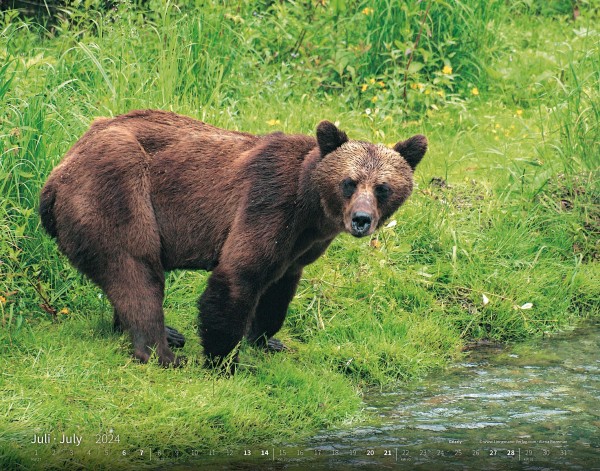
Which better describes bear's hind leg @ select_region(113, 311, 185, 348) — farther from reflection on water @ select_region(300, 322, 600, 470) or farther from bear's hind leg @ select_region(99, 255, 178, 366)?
reflection on water @ select_region(300, 322, 600, 470)

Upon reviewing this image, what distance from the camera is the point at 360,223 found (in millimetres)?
6129

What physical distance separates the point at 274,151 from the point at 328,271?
1.62 meters

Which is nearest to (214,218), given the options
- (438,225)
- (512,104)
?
(438,225)

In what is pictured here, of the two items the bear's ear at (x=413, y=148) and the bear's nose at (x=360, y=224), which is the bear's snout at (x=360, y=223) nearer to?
the bear's nose at (x=360, y=224)

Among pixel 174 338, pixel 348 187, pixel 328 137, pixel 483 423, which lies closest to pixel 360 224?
pixel 348 187

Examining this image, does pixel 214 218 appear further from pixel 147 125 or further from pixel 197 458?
pixel 197 458

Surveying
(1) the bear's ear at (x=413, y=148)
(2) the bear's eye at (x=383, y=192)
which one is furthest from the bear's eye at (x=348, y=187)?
(1) the bear's ear at (x=413, y=148)

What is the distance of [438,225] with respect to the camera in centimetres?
836

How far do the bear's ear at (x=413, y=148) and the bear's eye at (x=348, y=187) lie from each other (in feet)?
1.61

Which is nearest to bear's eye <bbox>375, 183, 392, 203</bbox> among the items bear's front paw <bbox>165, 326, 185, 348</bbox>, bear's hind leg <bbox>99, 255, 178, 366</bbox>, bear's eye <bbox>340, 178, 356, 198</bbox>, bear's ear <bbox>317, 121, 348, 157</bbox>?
bear's eye <bbox>340, 178, 356, 198</bbox>

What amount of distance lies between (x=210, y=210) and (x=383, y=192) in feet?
3.77

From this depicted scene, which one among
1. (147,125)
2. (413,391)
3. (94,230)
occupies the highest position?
(147,125)

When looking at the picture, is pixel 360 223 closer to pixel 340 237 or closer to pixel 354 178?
pixel 354 178

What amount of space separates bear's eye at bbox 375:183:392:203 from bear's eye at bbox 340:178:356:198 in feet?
0.50
